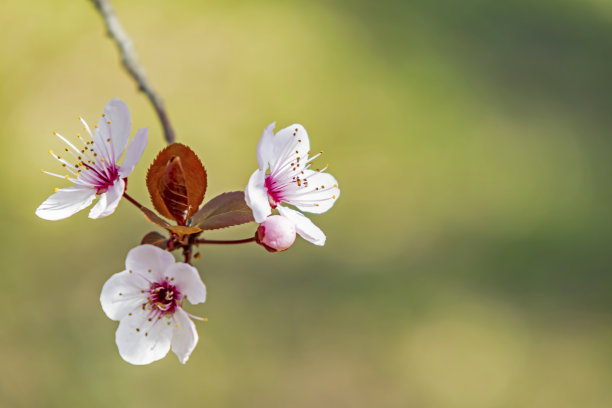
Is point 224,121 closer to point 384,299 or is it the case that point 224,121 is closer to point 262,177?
point 384,299

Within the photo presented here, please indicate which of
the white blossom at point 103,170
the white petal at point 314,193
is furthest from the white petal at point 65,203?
the white petal at point 314,193

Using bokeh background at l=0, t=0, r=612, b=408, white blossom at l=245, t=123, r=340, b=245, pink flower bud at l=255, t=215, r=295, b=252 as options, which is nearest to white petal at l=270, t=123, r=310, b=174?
white blossom at l=245, t=123, r=340, b=245

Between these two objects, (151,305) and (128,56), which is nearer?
(151,305)

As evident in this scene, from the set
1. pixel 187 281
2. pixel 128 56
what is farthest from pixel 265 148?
pixel 128 56

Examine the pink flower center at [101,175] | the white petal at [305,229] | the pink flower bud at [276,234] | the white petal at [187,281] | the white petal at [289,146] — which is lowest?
the white petal at [187,281]

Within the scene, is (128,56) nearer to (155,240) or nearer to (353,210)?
(155,240)

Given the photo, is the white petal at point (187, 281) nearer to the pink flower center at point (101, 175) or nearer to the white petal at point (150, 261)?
the white petal at point (150, 261)
